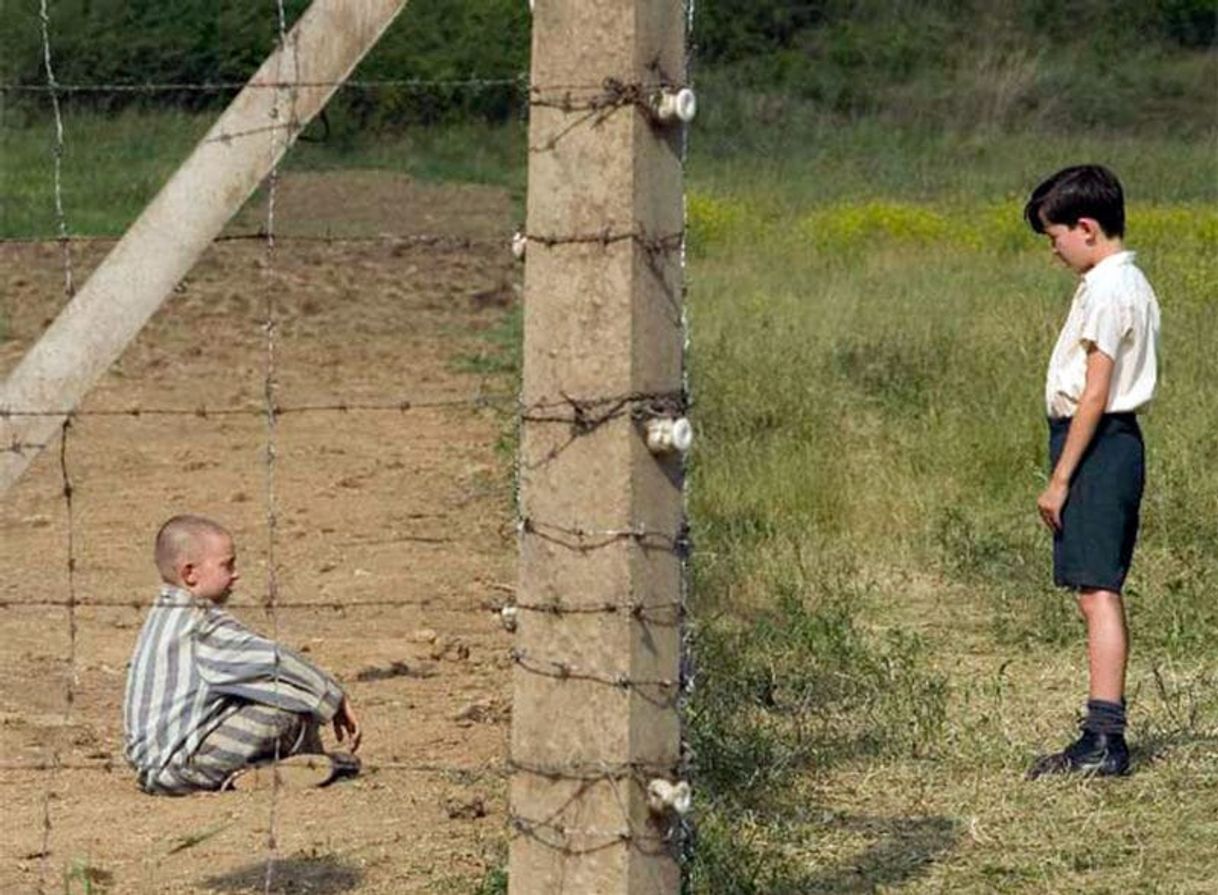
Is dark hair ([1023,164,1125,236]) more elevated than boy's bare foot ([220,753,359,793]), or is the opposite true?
dark hair ([1023,164,1125,236])

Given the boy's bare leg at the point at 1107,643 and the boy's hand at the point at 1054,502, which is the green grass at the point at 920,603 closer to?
the boy's bare leg at the point at 1107,643

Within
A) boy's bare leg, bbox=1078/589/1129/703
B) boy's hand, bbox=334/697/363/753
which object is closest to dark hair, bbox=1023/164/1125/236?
boy's bare leg, bbox=1078/589/1129/703

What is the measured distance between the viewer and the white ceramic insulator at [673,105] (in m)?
4.38

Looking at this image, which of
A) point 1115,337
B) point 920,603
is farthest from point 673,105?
point 920,603

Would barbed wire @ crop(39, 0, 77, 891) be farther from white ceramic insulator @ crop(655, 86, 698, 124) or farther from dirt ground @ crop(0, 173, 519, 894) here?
white ceramic insulator @ crop(655, 86, 698, 124)

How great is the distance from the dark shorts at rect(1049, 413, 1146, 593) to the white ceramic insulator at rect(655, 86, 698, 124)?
6.82 ft

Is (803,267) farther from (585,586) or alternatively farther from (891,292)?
(585,586)

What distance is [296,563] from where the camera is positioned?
931 centimetres

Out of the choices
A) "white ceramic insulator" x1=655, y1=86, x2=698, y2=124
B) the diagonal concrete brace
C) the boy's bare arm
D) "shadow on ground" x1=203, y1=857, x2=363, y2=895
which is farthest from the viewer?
the boy's bare arm

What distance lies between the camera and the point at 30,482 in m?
11.1

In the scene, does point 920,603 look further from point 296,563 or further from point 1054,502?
point 1054,502

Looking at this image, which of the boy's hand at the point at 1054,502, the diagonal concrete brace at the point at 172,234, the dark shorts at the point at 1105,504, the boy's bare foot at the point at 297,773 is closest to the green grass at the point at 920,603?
the dark shorts at the point at 1105,504

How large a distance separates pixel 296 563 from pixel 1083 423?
383 cm

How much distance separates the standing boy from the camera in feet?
20.1
